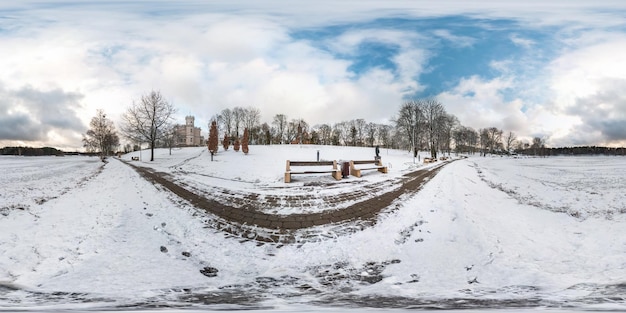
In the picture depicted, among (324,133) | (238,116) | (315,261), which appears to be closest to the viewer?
(315,261)

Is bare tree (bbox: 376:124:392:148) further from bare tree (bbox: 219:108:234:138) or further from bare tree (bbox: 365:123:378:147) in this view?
bare tree (bbox: 219:108:234:138)

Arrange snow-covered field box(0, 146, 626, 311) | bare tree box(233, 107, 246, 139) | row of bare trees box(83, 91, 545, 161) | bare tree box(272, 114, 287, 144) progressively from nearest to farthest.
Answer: snow-covered field box(0, 146, 626, 311) < row of bare trees box(83, 91, 545, 161) < bare tree box(233, 107, 246, 139) < bare tree box(272, 114, 287, 144)

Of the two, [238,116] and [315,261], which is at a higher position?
[238,116]

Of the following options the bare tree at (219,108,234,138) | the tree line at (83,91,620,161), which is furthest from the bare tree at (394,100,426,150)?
the bare tree at (219,108,234,138)

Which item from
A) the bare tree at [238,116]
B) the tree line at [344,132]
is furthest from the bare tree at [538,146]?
the bare tree at [238,116]

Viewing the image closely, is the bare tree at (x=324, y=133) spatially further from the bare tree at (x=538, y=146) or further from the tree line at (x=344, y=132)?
the bare tree at (x=538, y=146)

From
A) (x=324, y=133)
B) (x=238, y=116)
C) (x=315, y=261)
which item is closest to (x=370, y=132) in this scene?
(x=324, y=133)

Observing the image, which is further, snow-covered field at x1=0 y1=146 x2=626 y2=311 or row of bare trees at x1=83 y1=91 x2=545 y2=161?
row of bare trees at x1=83 y1=91 x2=545 y2=161

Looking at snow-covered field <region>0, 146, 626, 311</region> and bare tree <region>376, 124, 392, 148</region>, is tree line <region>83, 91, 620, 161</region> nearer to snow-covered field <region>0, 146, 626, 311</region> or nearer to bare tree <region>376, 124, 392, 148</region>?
bare tree <region>376, 124, 392, 148</region>

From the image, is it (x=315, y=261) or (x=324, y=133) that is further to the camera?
(x=324, y=133)

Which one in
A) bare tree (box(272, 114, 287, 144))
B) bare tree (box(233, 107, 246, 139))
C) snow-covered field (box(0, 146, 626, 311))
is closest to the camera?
snow-covered field (box(0, 146, 626, 311))

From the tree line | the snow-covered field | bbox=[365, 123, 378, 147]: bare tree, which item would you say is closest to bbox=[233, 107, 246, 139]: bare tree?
the tree line

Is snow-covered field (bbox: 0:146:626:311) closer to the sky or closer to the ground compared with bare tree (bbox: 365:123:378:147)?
closer to the ground

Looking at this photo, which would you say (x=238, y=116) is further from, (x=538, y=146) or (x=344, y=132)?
(x=538, y=146)
